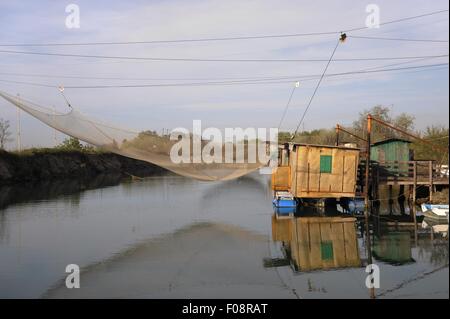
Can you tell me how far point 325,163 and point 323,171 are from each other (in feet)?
1.02

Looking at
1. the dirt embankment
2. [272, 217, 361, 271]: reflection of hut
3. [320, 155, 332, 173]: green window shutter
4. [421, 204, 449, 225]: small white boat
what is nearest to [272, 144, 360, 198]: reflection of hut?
[320, 155, 332, 173]: green window shutter

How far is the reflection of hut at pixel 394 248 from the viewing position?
11750mm

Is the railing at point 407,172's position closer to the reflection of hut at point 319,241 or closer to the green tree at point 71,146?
the reflection of hut at point 319,241

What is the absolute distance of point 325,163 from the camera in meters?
19.0

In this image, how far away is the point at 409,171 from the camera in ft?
74.7

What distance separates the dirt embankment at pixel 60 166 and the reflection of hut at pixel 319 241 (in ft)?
78.8

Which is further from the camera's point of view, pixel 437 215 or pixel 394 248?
pixel 437 215

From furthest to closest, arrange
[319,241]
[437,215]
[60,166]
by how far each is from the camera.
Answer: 1. [60,166]
2. [437,215]
3. [319,241]

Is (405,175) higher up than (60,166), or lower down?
higher up

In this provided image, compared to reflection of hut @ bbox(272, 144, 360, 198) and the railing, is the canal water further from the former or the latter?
the railing

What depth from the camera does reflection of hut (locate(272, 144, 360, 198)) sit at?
62.2ft

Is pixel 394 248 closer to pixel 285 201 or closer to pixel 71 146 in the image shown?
pixel 285 201

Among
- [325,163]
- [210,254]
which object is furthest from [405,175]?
[210,254]

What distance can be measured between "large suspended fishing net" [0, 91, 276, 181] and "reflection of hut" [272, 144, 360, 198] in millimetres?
1416
